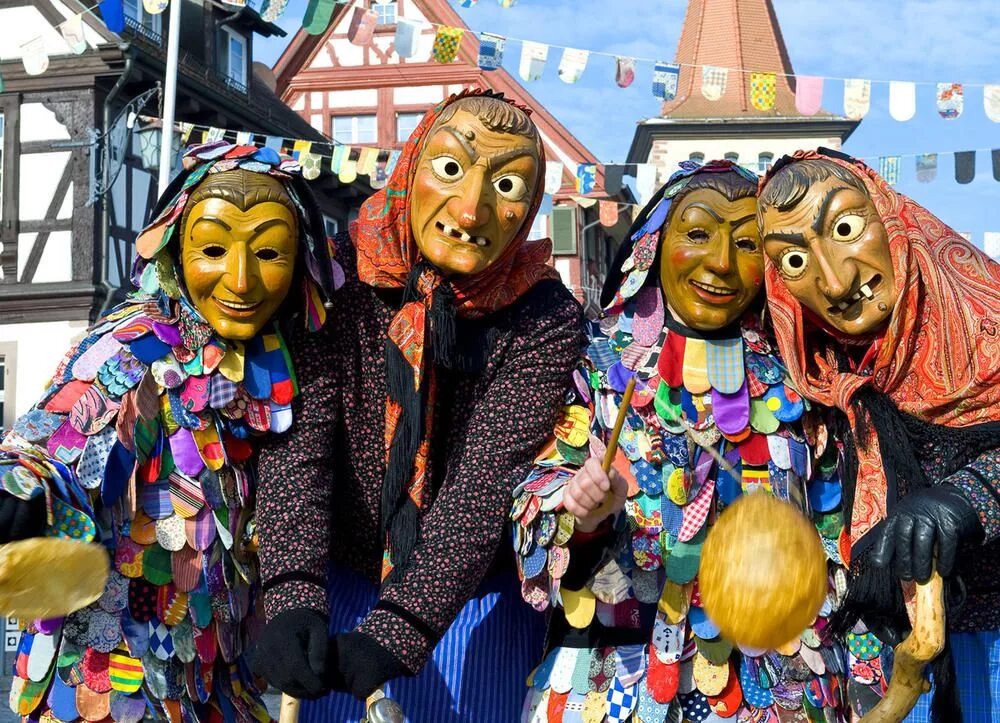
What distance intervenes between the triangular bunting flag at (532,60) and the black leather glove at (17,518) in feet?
22.9

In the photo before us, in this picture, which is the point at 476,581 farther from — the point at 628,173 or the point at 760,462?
the point at 628,173

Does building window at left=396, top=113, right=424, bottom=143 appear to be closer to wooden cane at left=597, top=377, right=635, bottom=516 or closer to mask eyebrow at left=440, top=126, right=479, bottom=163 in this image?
mask eyebrow at left=440, top=126, right=479, bottom=163

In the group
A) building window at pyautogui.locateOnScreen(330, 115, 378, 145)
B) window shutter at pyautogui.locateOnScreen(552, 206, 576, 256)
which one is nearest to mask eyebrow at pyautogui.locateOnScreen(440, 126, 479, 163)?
window shutter at pyautogui.locateOnScreen(552, 206, 576, 256)

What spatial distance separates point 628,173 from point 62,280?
5.98 meters

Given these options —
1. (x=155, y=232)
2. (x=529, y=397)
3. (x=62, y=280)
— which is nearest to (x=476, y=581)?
(x=529, y=397)

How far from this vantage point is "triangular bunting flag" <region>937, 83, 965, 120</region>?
8.54 metres

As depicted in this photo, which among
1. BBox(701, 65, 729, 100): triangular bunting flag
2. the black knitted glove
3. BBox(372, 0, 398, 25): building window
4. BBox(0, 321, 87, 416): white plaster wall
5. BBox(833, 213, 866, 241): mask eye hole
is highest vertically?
BBox(372, 0, 398, 25): building window

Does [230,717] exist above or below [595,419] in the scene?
below

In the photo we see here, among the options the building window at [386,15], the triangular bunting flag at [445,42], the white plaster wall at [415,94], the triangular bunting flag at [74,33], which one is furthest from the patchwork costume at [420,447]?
the white plaster wall at [415,94]

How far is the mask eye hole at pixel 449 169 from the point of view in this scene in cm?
312

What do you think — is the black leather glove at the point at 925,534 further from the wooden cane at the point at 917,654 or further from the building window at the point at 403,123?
the building window at the point at 403,123

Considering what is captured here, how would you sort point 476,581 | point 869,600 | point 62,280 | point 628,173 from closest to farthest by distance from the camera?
point 869,600 → point 476,581 → point 628,173 → point 62,280

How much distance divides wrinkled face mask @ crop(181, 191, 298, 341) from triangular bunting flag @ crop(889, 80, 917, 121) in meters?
6.67

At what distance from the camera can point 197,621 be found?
10.2ft
